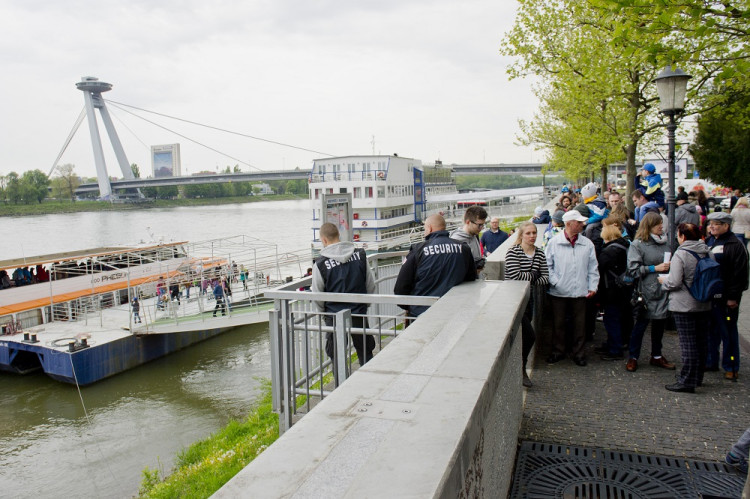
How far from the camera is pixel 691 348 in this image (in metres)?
5.31

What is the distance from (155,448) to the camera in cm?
1448

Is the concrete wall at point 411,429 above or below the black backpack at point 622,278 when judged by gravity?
above

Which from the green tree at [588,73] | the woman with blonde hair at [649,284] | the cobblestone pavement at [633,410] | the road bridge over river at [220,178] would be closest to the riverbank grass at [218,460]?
the cobblestone pavement at [633,410]

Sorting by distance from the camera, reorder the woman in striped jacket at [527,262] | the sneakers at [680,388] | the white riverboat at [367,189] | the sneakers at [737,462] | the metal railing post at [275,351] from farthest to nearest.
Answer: the white riverboat at [367,189] < the woman in striped jacket at [527,262] < the sneakers at [680,388] < the metal railing post at [275,351] < the sneakers at [737,462]

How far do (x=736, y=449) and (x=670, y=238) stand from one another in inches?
151

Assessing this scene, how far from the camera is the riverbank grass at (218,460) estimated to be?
788 centimetres

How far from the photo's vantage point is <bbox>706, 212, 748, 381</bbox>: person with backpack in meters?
5.55

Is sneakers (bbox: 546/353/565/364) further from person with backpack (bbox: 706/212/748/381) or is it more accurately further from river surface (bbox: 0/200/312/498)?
river surface (bbox: 0/200/312/498)

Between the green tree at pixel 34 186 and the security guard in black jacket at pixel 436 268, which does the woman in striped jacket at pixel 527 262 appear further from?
the green tree at pixel 34 186

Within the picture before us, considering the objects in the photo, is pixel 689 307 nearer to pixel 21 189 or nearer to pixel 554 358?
pixel 554 358

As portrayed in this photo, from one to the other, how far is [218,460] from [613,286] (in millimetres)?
6103

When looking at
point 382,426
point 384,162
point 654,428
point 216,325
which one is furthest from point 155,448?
point 384,162

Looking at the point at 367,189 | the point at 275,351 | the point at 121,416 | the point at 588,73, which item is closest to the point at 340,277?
the point at 275,351

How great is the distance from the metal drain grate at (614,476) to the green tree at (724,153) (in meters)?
31.7
